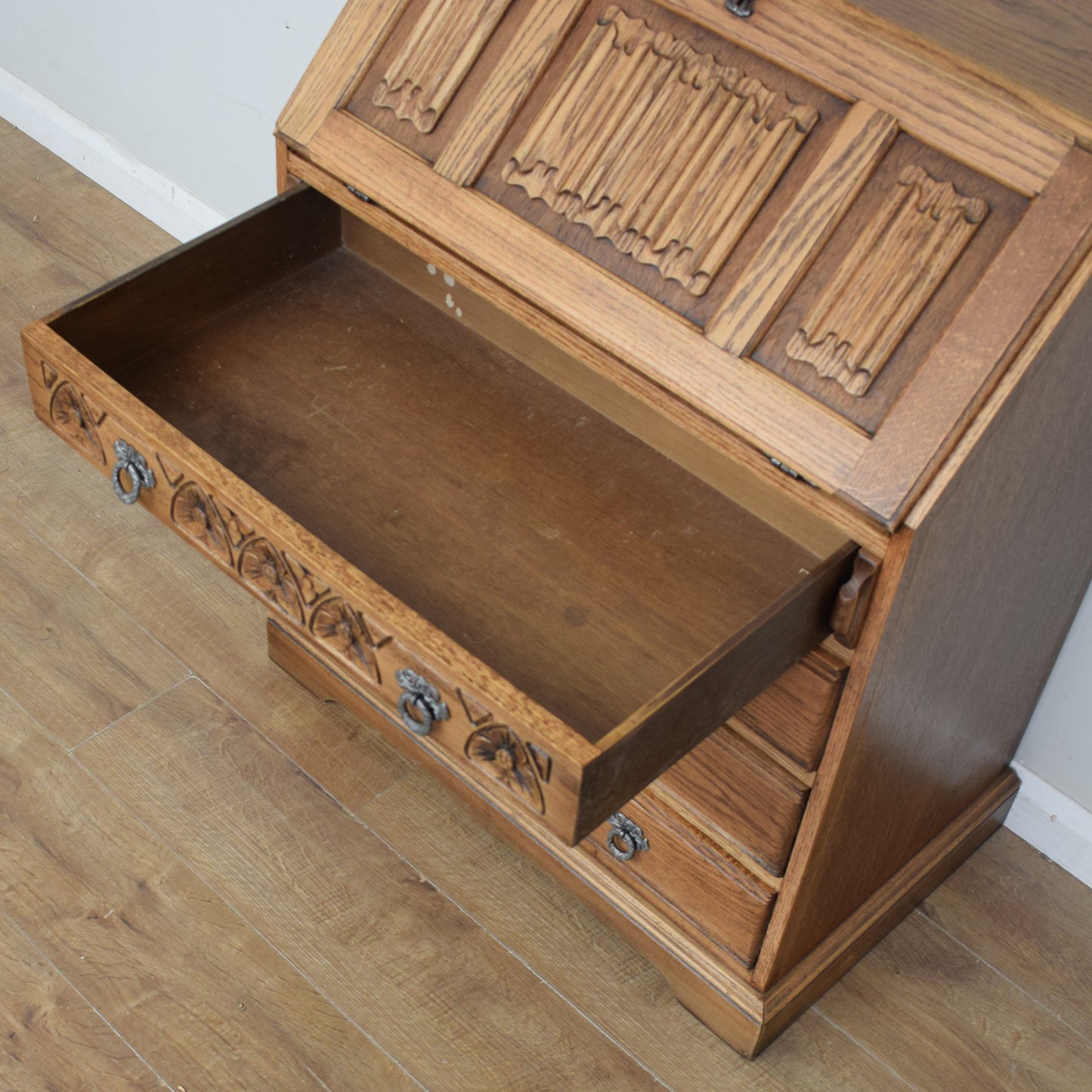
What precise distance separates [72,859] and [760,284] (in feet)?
3.98

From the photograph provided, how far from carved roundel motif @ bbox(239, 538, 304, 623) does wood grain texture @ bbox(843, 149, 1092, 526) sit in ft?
1.66

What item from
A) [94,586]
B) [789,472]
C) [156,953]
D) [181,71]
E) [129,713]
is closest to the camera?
[789,472]

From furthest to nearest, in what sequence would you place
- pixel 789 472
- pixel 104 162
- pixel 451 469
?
pixel 104 162 < pixel 451 469 < pixel 789 472

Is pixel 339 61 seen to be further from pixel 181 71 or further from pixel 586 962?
pixel 181 71

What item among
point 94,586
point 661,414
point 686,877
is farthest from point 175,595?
point 661,414

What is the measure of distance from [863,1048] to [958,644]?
0.60 meters

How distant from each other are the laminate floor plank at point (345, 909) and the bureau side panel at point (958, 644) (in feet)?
1.00

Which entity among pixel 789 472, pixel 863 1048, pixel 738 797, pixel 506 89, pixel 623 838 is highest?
pixel 506 89

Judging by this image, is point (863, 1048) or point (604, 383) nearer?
point (604, 383)

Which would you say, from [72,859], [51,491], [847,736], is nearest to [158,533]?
[51,491]

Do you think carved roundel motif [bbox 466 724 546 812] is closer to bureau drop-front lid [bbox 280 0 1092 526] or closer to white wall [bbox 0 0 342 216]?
bureau drop-front lid [bbox 280 0 1092 526]

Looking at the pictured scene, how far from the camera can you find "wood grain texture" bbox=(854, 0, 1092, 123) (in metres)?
1.24

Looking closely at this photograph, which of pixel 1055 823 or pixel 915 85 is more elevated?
pixel 915 85

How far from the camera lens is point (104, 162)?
3.06 metres
